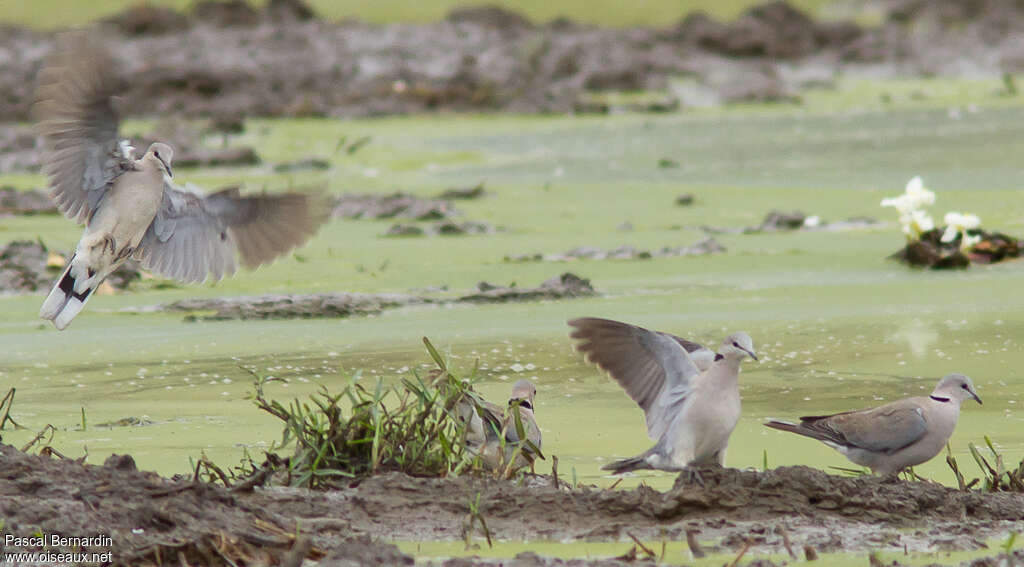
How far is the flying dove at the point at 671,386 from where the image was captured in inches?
183

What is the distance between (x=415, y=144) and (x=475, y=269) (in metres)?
7.57

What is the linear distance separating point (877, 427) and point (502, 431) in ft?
3.68

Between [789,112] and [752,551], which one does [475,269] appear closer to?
[752,551]

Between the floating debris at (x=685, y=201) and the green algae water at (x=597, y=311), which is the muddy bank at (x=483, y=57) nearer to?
the green algae water at (x=597, y=311)

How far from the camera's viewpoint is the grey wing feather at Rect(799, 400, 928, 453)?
4.84 m

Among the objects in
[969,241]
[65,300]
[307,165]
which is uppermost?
[307,165]

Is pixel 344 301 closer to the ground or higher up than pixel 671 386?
higher up

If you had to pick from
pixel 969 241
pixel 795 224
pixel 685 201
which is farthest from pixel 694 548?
pixel 685 201

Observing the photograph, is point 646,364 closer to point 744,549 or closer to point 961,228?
point 744,549

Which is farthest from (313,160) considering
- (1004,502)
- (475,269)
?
(1004,502)

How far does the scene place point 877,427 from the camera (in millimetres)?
4879

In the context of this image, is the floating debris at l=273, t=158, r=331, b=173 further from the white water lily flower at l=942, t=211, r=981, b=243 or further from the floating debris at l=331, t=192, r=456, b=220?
the white water lily flower at l=942, t=211, r=981, b=243

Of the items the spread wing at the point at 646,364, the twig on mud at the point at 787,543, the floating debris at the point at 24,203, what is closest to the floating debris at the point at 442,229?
the floating debris at the point at 24,203

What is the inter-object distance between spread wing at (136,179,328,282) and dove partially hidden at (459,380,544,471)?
1.67m
